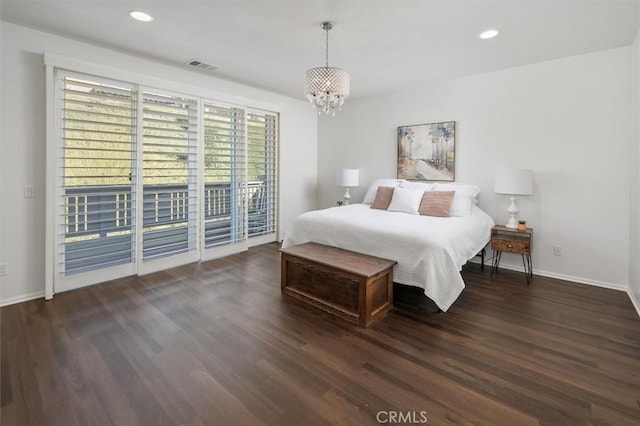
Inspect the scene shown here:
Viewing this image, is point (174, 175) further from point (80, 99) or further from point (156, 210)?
point (80, 99)

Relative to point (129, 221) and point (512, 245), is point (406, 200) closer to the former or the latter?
point (512, 245)

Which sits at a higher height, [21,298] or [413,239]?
[413,239]

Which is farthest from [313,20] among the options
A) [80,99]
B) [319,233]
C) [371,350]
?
[371,350]

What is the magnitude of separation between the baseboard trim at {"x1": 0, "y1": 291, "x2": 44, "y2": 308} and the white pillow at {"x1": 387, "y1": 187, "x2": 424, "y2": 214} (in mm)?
3915

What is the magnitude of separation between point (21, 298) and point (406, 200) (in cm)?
418

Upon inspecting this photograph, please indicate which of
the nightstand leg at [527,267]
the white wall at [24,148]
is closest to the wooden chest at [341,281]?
the nightstand leg at [527,267]

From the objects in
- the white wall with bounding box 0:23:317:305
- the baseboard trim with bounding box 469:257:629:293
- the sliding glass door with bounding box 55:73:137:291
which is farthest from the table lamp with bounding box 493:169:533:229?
the white wall with bounding box 0:23:317:305

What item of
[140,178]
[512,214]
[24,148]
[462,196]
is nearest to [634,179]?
[512,214]

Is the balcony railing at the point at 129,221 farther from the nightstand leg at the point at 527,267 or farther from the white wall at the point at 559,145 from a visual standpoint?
the nightstand leg at the point at 527,267

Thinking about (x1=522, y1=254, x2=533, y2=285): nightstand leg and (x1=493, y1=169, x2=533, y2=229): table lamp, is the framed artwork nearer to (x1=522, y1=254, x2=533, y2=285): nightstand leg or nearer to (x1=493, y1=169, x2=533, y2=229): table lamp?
(x1=493, y1=169, x2=533, y2=229): table lamp

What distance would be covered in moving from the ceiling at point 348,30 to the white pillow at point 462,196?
1463 mm

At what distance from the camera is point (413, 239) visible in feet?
9.04

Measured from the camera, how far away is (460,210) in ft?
12.5

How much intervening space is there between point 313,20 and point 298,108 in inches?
121
